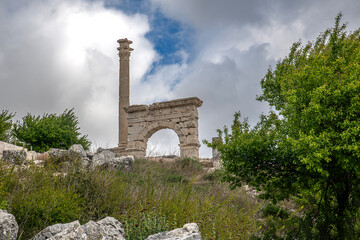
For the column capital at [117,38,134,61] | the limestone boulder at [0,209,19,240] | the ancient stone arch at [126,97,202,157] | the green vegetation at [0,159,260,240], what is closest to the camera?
the limestone boulder at [0,209,19,240]

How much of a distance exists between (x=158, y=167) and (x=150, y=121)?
5.70 meters

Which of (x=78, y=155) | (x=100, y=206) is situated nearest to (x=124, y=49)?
(x=78, y=155)

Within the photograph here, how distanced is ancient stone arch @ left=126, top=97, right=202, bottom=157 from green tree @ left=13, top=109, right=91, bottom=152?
144 inches

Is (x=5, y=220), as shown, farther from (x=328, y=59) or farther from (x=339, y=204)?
(x=328, y=59)

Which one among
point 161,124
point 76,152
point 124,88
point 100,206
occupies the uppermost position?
point 124,88

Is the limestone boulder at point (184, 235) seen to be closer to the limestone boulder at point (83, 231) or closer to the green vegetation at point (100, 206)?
the limestone boulder at point (83, 231)

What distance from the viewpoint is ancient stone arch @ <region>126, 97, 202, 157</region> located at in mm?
20297

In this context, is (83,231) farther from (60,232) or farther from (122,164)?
(122,164)

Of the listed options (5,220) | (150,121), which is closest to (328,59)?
(5,220)

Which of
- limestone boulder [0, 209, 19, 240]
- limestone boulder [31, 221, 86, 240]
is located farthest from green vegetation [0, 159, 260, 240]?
limestone boulder [31, 221, 86, 240]

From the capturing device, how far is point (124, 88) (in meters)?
25.2

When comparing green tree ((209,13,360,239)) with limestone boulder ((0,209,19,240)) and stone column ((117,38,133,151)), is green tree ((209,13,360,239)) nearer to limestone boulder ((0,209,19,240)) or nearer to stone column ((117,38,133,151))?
limestone boulder ((0,209,19,240))

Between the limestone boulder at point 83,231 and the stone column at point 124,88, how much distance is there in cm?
1875

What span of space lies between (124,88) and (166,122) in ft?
17.6
